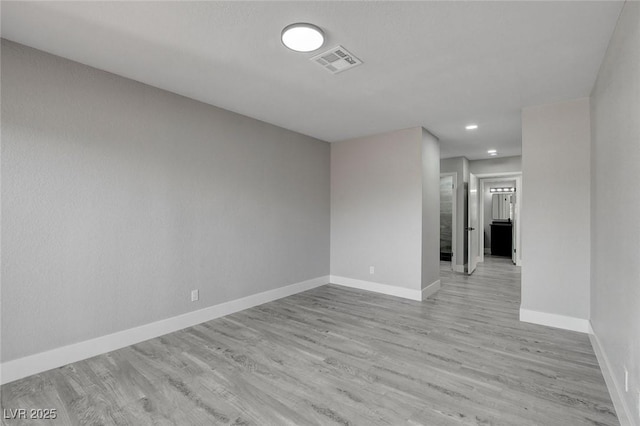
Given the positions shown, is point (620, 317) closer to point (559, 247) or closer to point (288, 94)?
point (559, 247)

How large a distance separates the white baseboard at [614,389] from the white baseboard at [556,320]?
55cm

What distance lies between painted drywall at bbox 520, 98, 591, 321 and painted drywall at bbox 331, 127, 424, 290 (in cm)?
132

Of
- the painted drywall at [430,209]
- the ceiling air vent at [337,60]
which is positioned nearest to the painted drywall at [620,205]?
the ceiling air vent at [337,60]

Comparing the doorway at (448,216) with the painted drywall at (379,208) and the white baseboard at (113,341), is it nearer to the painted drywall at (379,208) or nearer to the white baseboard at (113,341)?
the painted drywall at (379,208)

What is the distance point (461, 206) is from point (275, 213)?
14.1ft

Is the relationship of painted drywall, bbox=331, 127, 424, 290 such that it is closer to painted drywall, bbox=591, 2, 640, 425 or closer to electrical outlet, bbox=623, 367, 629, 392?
painted drywall, bbox=591, 2, 640, 425

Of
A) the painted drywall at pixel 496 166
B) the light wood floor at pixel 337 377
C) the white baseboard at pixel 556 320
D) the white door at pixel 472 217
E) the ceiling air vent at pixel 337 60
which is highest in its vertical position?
the ceiling air vent at pixel 337 60

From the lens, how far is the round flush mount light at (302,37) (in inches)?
78.4

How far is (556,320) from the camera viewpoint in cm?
331

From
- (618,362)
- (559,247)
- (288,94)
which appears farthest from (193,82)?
(559,247)

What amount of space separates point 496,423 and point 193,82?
3.64m

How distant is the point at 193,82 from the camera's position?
9.52ft

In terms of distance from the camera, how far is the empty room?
1898 mm

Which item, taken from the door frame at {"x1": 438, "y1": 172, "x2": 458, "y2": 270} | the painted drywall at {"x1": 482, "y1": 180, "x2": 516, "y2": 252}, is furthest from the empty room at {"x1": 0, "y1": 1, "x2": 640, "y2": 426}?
the painted drywall at {"x1": 482, "y1": 180, "x2": 516, "y2": 252}
